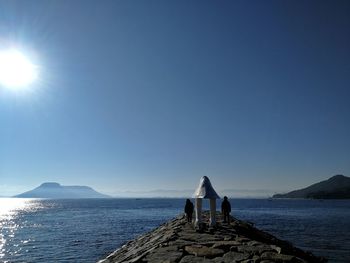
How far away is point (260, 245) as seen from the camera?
14.6 m

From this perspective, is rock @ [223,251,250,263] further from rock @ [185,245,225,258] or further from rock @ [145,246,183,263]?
rock @ [145,246,183,263]

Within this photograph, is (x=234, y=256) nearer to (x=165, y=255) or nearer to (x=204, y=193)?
(x=165, y=255)

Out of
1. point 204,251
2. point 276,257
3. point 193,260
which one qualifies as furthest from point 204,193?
point 276,257

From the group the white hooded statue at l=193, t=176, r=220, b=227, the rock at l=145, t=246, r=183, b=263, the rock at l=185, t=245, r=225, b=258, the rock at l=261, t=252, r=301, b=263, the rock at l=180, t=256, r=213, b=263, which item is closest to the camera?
the rock at l=261, t=252, r=301, b=263

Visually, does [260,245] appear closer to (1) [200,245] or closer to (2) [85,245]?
(1) [200,245]

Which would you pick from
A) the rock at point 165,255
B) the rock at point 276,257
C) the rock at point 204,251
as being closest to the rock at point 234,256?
the rock at point 204,251

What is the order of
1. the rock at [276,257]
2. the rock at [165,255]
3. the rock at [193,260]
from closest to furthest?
the rock at [276,257], the rock at [193,260], the rock at [165,255]

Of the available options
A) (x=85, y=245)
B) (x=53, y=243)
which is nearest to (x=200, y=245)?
(x=85, y=245)

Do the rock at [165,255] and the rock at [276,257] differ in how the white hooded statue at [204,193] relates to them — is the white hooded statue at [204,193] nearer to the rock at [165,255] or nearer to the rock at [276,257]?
the rock at [165,255]

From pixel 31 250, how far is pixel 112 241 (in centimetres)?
743

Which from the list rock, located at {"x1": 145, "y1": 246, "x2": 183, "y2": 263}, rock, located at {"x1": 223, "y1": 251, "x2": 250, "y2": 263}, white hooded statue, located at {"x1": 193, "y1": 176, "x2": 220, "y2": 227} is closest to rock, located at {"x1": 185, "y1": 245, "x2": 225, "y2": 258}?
rock, located at {"x1": 223, "y1": 251, "x2": 250, "y2": 263}

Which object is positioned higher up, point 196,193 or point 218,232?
point 196,193

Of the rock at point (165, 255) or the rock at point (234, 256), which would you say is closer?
the rock at point (234, 256)

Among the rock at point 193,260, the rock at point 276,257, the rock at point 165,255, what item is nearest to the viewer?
the rock at point 276,257
